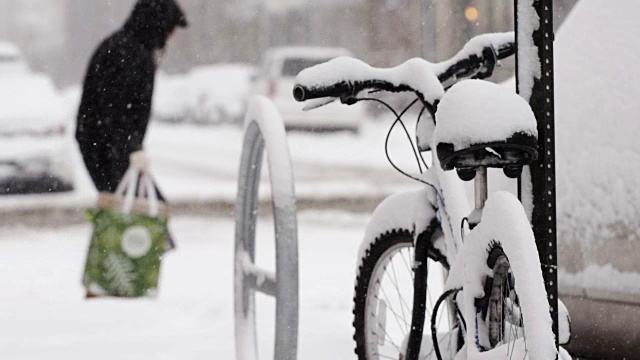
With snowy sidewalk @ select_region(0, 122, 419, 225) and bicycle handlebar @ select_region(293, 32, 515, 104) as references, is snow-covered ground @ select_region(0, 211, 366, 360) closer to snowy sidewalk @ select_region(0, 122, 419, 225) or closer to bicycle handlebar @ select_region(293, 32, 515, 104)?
snowy sidewalk @ select_region(0, 122, 419, 225)

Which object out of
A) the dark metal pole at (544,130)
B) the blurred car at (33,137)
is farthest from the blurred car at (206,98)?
the dark metal pole at (544,130)

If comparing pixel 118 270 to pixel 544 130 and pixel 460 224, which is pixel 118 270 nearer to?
pixel 460 224

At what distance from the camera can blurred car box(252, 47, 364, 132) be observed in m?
18.9

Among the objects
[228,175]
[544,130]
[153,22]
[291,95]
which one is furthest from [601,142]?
[291,95]

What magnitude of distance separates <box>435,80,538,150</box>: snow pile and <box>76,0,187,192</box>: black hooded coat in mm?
3469

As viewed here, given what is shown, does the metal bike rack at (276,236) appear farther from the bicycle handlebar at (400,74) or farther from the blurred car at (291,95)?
the blurred car at (291,95)

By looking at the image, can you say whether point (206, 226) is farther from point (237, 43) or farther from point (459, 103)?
point (237, 43)

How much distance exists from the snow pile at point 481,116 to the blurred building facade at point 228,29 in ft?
58.1

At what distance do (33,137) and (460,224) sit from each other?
801cm

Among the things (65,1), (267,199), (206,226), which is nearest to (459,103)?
(206,226)

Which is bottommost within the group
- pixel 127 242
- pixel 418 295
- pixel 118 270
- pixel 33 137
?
pixel 118 270

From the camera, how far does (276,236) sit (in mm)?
3172

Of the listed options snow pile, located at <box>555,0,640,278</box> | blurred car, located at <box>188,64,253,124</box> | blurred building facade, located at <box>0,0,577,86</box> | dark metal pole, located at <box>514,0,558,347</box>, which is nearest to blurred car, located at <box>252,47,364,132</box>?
blurred building facade, located at <box>0,0,577,86</box>

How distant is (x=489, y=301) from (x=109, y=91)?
377cm
